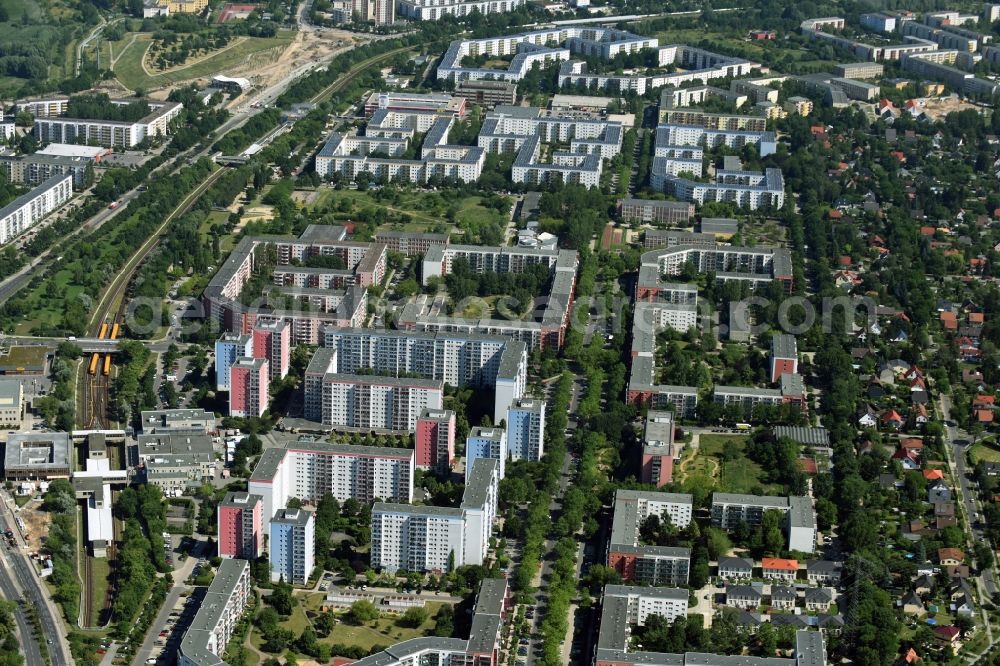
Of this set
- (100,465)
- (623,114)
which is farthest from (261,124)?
(100,465)

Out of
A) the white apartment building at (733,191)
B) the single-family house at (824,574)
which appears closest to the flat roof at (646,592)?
the single-family house at (824,574)

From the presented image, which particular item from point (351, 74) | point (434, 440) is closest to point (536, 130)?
point (351, 74)

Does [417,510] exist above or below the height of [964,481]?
above

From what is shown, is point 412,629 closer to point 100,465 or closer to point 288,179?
point 100,465

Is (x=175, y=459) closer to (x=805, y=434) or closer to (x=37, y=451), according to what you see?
(x=37, y=451)

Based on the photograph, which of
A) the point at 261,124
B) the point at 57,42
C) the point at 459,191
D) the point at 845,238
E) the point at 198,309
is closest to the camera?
the point at 198,309

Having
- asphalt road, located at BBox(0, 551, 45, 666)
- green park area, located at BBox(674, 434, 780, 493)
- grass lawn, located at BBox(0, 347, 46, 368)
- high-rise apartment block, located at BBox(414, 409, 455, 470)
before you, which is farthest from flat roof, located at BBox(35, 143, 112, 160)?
green park area, located at BBox(674, 434, 780, 493)
